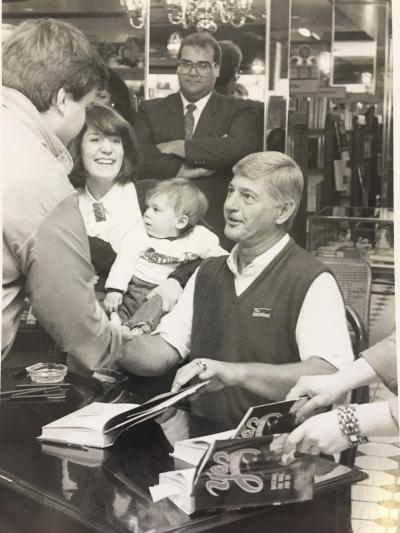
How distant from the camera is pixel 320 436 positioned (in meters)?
2.55

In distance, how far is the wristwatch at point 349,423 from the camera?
8.35 ft

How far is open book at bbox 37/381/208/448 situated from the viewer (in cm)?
260

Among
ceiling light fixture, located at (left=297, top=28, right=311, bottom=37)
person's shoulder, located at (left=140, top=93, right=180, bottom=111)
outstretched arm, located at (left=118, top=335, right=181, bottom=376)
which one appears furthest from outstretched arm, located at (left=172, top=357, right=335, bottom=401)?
ceiling light fixture, located at (left=297, top=28, right=311, bottom=37)

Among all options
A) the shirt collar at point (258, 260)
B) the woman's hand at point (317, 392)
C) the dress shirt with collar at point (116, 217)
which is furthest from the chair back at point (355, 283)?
the dress shirt with collar at point (116, 217)

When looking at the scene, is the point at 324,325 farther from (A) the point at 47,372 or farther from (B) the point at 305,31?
(A) the point at 47,372

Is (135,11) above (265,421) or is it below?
above

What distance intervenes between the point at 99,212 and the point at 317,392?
1.05 m

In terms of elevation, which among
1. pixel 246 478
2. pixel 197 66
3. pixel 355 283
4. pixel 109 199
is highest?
pixel 197 66

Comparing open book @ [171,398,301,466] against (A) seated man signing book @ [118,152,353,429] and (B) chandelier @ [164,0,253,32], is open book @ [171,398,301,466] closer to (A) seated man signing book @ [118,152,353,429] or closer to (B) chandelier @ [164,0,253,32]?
(A) seated man signing book @ [118,152,353,429]

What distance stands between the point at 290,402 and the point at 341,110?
1.02m

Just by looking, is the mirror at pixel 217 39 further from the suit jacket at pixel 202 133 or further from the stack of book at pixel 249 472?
the stack of book at pixel 249 472

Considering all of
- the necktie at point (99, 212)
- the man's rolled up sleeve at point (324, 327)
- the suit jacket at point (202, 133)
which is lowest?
the man's rolled up sleeve at point (324, 327)

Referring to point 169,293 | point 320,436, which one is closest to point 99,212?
point 169,293

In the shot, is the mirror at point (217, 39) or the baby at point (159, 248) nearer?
the mirror at point (217, 39)
